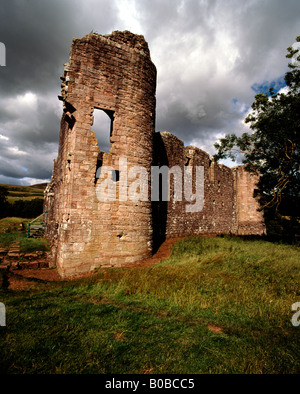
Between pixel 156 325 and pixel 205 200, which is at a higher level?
pixel 205 200

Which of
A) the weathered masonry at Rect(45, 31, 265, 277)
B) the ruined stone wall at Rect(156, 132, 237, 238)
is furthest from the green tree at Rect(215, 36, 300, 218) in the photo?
the weathered masonry at Rect(45, 31, 265, 277)

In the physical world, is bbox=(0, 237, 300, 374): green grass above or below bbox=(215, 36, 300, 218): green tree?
below

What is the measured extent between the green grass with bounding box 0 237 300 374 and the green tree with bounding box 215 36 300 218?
9.77 metres

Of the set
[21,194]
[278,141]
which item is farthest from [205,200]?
[21,194]

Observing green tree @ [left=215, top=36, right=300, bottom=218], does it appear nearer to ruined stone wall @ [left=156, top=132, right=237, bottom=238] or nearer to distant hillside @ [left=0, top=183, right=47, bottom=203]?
ruined stone wall @ [left=156, top=132, right=237, bottom=238]

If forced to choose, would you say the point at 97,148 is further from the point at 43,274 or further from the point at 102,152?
the point at 43,274

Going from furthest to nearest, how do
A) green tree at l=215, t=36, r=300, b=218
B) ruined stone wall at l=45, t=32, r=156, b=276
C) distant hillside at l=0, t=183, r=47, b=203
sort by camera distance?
1. distant hillside at l=0, t=183, r=47, b=203
2. green tree at l=215, t=36, r=300, b=218
3. ruined stone wall at l=45, t=32, r=156, b=276

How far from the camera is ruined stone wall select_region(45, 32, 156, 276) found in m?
7.33

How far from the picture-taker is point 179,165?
45.0 ft

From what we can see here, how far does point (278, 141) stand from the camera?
43.1 ft

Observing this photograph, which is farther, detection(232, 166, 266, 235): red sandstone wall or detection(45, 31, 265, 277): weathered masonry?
detection(232, 166, 266, 235): red sandstone wall

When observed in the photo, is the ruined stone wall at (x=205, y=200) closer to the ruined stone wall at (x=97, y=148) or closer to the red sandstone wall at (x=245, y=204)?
the red sandstone wall at (x=245, y=204)

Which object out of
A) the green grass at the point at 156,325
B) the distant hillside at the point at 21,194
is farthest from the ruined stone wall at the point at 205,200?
the distant hillside at the point at 21,194

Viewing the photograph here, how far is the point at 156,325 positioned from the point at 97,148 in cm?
621
